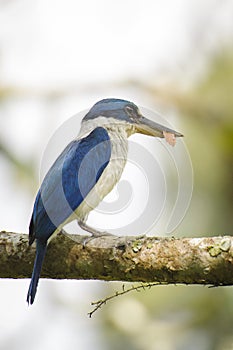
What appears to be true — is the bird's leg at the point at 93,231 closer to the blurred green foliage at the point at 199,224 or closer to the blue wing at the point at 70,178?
the blue wing at the point at 70,178

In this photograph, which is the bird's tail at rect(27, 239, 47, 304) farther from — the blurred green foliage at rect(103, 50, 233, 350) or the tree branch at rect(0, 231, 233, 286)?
the blurred green foliage at rect(103, 50, 233, 350)

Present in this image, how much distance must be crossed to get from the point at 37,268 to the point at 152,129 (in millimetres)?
1148

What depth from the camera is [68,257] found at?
4.12 m

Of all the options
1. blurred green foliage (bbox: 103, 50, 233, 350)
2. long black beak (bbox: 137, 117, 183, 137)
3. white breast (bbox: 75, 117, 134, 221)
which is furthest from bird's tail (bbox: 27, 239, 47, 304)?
blurred green foliage (bbox: 103, 50, 233, 350)

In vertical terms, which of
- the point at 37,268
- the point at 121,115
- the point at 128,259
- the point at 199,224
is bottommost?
the point at 199,224

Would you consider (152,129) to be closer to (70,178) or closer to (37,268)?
(70,178)

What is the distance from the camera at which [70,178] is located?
4.57 metres

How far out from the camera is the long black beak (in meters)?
4.77

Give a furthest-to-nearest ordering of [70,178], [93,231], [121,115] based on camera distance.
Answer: [121,115], [70,178], [93,231]

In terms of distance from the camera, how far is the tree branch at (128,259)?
3742 mm

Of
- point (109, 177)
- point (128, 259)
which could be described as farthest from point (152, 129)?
point (128, 259)

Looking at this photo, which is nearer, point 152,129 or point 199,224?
point 152,129

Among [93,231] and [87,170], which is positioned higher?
[87,170]

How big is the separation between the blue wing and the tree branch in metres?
0.14
